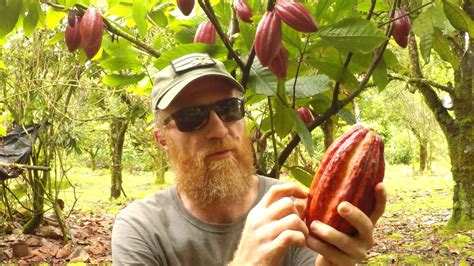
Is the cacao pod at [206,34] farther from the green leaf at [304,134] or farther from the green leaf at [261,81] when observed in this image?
the green leaf at [304,134]

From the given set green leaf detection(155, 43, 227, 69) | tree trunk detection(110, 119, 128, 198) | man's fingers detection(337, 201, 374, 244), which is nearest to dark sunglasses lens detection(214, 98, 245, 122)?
green leaf detection(155, 43, 227, 69)

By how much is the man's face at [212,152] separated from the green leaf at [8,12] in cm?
46

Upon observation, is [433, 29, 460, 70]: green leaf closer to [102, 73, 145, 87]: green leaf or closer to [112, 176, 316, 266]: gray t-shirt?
[112, 176, 316, 266]: gray t-shirt

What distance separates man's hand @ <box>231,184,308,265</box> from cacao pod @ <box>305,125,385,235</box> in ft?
0.13

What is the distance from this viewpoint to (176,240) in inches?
55.7

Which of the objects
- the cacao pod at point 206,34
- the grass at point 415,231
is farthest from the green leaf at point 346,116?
the grass at point 415,231

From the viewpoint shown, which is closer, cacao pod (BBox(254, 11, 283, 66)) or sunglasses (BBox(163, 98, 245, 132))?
cacao pod (BBox(254, 11, 283, 66))

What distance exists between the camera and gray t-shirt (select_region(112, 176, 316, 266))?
1379 millimetres

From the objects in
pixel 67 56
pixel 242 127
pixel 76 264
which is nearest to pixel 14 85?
pixel 67 56

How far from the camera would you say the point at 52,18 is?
5.05 ft

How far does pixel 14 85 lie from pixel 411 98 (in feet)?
29.7

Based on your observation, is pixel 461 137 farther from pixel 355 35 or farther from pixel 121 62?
pixel 355 35

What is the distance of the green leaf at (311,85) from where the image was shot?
1.26 metres

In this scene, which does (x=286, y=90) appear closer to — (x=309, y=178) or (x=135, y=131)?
(x=309, y=178)
